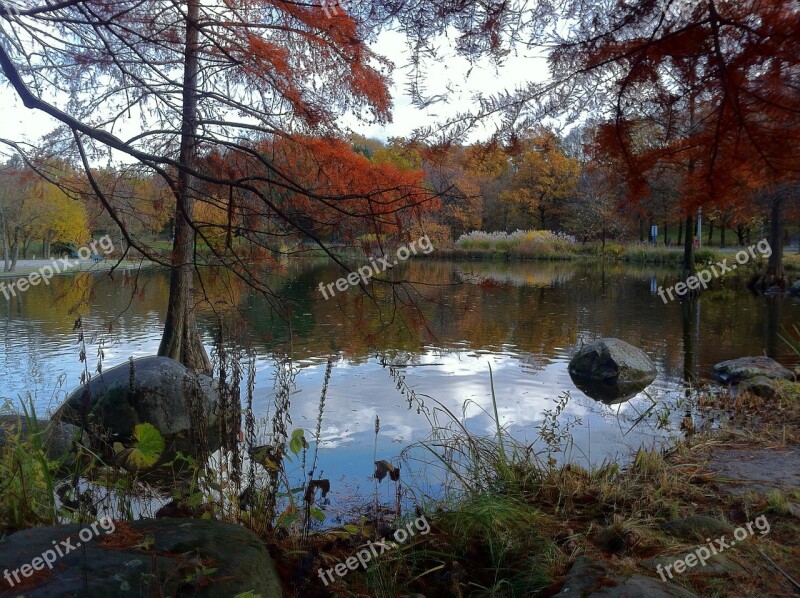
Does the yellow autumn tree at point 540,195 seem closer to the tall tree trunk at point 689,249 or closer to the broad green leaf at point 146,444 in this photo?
the tall tree trunk at point 689,249

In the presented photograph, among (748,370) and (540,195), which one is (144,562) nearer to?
(748,370)

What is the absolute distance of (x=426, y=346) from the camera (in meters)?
10.9

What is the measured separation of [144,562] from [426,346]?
29.1 feet

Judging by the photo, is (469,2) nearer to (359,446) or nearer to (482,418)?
(359,446)

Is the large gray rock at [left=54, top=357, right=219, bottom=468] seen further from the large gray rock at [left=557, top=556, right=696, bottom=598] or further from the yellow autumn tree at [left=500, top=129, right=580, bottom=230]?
the yellow autumn tree at [left=500, top=129, right=580, bottom=230]

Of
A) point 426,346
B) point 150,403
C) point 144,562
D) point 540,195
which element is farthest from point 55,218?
point 144,562

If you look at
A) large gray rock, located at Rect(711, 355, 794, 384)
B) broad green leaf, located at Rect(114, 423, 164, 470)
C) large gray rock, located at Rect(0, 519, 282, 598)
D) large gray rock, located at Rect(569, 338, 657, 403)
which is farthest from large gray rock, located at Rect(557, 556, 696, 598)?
large gray rock, located at Rect(711, 355, 794, 384)

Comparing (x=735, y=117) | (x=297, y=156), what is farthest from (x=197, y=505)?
(x=297, y=156)

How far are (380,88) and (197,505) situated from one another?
4266mm

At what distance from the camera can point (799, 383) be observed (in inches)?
289

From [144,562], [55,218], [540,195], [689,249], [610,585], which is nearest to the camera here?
[144,562]

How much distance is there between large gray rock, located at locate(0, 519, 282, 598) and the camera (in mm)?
1983

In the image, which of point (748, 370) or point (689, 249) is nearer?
point (748, 370)

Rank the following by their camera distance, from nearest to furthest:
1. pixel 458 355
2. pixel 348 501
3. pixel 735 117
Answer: pixel 735 117
pixel 348 501
pixel 458 355
